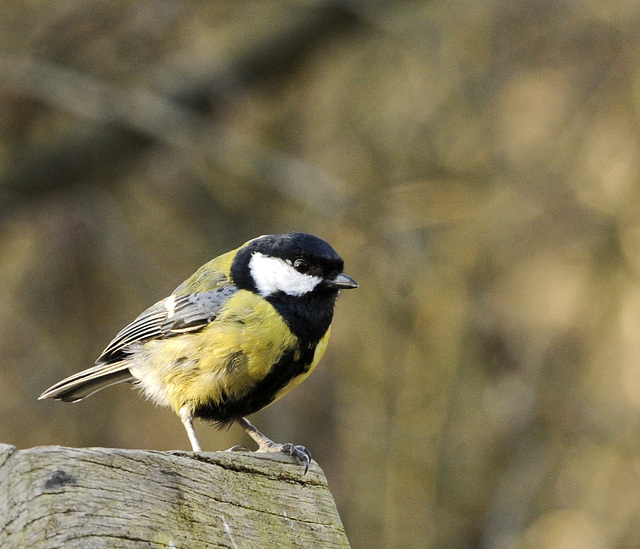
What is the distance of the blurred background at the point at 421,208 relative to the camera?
6.32 metres

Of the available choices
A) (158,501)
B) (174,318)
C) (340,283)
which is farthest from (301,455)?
(174,318)

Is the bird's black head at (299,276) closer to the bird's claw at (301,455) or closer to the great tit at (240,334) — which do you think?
the great tit at (240,334)

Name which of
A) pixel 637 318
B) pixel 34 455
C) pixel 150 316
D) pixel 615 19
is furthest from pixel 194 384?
pixel 615 19

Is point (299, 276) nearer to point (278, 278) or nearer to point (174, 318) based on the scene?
point (278, 278)

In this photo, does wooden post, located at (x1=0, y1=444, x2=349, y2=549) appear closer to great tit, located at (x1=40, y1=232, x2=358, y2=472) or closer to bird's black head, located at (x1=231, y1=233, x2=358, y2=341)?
great tit, located at (x1=40, y1=232, x2=358, y2=472)

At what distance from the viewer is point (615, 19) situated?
6.48 meters

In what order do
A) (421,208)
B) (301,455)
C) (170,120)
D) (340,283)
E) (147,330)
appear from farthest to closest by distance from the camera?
1. (421,208)
2. (170,120)
3. (147,330)
4. (340,283)
5. (301,455)

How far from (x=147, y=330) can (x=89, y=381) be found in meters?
0.37

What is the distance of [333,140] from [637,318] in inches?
109

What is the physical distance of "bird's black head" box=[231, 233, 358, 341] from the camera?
340 cm

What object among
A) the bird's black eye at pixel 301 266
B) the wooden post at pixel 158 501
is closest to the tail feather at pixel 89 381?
the bird's black eye at pixel 301 266

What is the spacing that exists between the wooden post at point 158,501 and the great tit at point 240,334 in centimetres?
79

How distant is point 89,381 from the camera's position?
3.81 m

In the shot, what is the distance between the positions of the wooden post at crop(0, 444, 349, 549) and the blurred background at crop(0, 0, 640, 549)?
12.7 feet
